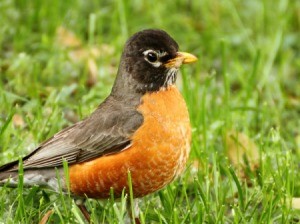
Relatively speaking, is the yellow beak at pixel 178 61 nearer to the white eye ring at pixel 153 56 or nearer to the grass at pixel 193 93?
the white eye ring at pixel 153 56

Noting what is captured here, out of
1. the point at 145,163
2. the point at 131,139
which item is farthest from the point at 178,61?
the point at 145,163

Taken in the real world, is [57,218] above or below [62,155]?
below

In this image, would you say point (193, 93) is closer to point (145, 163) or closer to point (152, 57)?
point (152, 57)

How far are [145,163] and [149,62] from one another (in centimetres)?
70

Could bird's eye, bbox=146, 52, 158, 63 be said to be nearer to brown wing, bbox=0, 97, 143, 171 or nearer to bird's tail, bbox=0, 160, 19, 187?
brown wing, bbox=0, 97, 143, 171

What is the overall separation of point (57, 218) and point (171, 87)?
1.06m

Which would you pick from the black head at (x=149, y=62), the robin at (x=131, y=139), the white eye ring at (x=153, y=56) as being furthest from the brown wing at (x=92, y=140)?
the white eye ring at (x=153, y=56)

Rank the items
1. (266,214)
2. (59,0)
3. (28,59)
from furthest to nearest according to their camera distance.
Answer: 1. (59,0)
2. (28,59)
3. (266,214)

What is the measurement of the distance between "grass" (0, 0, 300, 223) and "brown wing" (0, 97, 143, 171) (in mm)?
211

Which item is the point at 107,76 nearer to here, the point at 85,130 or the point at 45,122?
the point at 45,122

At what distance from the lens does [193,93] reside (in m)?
6.32

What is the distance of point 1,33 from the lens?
6.95 metres

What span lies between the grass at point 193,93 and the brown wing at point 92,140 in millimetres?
211

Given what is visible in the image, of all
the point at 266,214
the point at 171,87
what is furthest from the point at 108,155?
the point at 266,214
